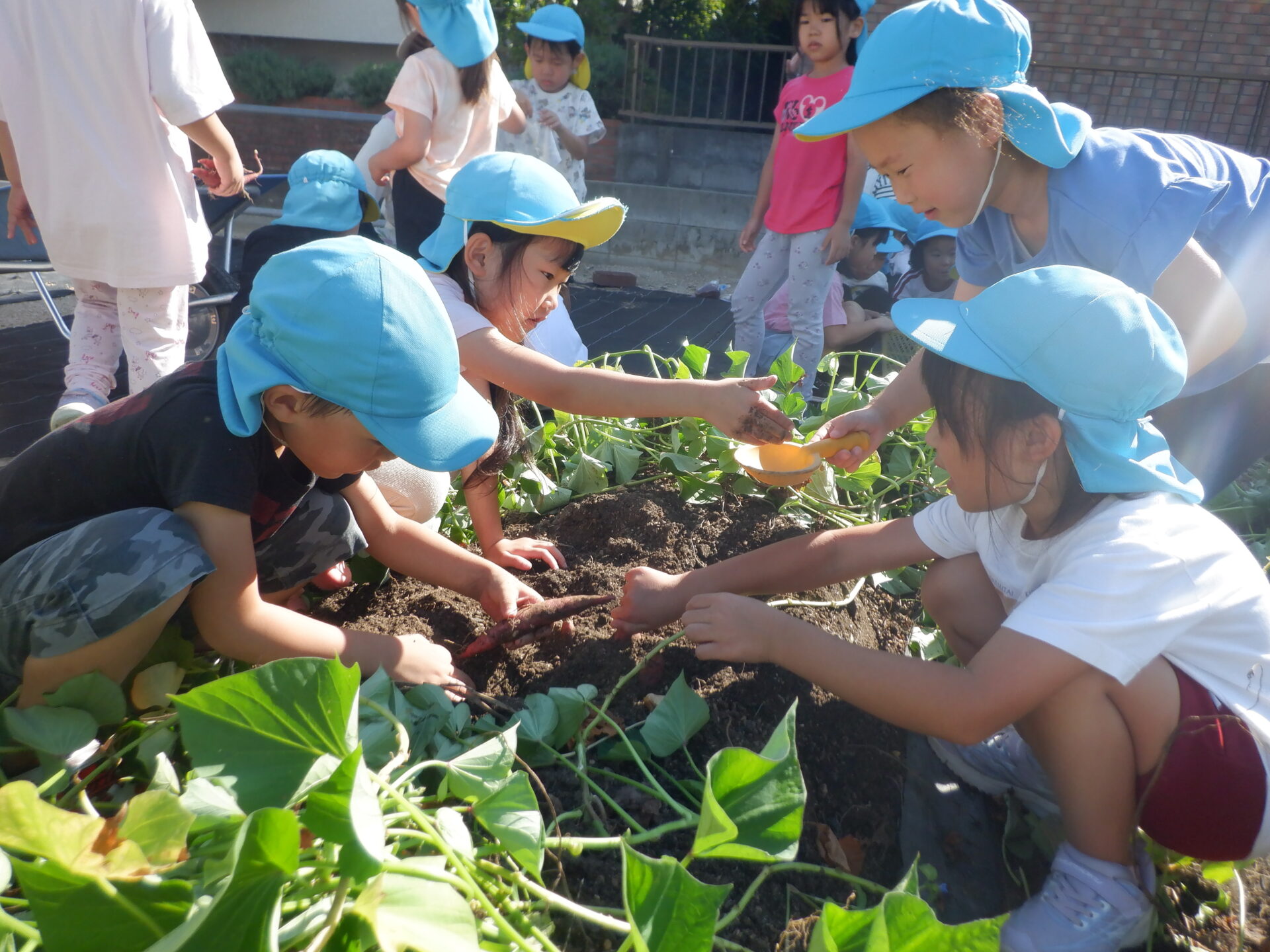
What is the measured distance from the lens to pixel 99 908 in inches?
28.4

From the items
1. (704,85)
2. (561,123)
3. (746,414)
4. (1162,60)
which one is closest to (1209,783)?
(746,414)

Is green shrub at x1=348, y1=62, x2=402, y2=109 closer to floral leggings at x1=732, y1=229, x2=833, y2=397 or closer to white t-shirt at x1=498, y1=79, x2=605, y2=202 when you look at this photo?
white t-shirt at x1=498, y1=79, x2=605, y2=202

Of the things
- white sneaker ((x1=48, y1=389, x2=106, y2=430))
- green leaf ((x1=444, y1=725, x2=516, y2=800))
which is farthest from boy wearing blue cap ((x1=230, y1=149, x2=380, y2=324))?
green leaf ((x1=444, y1=725, x2=516, y2=800))

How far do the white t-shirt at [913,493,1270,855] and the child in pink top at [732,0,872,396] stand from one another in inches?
88.4

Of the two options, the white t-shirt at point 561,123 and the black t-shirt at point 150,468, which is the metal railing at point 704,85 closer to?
the white t-shirt at point 561,123

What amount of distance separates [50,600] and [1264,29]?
9.86m

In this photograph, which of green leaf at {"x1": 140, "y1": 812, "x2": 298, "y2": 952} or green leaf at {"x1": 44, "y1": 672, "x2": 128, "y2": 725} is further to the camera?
green leaf at {"x1": 44, "y1": 672, "x2": 128, "y2": 725}

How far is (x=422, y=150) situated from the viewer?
3.18 m

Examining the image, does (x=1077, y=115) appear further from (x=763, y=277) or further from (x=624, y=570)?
(x=763, y=277)

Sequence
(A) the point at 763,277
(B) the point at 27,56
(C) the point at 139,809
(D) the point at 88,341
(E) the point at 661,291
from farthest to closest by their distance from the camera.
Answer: (E) the point at 661,291
(A) the point at 763,277
(D) the point at 88,341
(B) the point at 27,56
(C) the point at 139,809

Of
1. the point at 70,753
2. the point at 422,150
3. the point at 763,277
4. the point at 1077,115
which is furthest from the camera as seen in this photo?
the point at 763,277

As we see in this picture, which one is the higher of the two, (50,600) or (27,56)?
(27,56)

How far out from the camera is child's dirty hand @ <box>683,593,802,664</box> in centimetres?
132

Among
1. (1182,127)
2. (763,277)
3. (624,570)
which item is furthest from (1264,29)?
(624,570)
